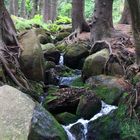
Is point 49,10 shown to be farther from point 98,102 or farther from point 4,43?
point 98,102

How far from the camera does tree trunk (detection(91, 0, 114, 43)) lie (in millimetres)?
15396

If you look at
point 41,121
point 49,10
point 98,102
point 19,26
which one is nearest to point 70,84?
point 98,102

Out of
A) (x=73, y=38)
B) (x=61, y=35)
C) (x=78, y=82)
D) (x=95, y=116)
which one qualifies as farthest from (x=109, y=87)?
(x=61, y=35)

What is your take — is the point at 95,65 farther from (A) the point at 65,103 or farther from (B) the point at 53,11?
(B) the point at 53,11

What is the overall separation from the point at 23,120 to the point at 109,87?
14.4 ft

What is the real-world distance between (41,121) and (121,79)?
A: 4.55 meters

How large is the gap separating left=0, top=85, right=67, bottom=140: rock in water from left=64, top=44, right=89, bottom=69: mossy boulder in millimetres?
7561

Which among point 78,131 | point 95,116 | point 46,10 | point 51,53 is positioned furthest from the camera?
point 46,10

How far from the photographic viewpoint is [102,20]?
1556 cm

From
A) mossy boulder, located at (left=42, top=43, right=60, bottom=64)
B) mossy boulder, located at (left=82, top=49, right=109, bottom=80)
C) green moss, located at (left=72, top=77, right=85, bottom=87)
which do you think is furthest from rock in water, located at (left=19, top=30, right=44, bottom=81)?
mossy boulder, located at (left=42, top=43, right=60, bottom=64)

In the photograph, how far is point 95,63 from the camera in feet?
42.0

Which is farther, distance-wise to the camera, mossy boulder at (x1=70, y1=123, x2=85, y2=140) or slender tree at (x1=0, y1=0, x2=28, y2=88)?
slender tree at (x1=0, y1=0, x2=28, y2=88)

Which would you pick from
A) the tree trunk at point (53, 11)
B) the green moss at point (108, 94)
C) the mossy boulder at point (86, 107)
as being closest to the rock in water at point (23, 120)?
the mossy boulder at point (86, 107)

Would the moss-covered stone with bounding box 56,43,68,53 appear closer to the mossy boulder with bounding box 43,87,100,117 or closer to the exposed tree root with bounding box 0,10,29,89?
the exposed tree root with bounding box 0,10,29,89
